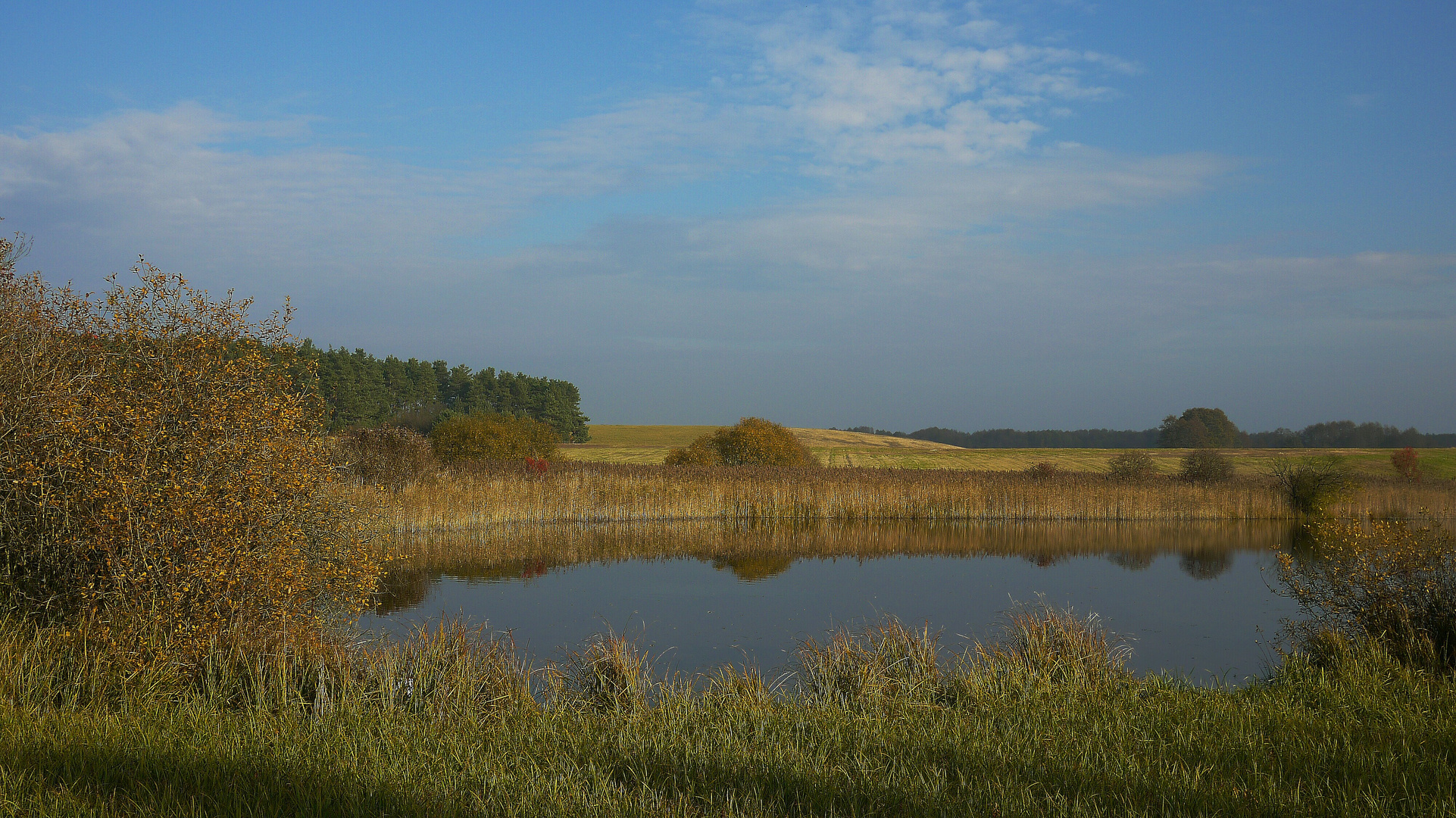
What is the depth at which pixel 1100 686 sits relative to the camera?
6.84 m

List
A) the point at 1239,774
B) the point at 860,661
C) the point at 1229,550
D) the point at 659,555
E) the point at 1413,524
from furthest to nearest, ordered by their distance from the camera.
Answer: the point at 1413,524, the point at 1229,550, the point at 659,555, the point at 860,661, the point at 1239,774

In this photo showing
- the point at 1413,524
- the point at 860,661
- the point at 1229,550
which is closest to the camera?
the point at 860,661

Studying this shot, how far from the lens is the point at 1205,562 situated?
19406 mm

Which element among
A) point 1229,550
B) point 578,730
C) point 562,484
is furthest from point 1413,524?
point 578,730

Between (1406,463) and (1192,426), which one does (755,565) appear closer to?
(1406,463)

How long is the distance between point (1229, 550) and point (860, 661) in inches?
699

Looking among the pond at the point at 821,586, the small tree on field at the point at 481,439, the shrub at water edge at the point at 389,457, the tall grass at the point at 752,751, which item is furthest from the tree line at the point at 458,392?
the tall grass at the point at 752,751

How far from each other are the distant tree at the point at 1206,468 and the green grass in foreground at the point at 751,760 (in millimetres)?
27214

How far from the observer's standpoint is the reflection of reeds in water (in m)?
17.6

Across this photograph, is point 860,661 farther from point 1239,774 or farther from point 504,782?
point 504,782

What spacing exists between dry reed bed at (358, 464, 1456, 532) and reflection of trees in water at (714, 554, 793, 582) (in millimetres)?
7097

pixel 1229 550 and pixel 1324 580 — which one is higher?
pixel 1324 580

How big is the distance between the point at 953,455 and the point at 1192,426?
22672 mm

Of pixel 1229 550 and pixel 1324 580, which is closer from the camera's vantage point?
pixel 1324 580
